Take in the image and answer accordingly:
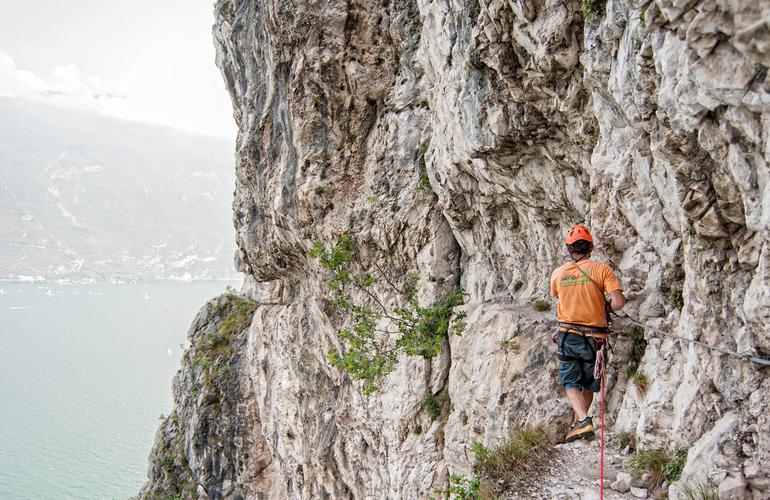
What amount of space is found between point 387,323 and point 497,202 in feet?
18.1

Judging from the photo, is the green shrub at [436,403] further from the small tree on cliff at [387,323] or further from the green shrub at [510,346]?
the green shrub at [510,346]

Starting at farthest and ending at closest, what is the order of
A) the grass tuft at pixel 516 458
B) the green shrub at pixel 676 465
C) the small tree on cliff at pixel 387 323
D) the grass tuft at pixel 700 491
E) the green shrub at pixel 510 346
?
the small tree on cliff at pixel 387 323 → the green shrub at pixel 510 346 → the grass tuft at pixel 516 458 → the green shrub at pixel 676 465 → the grass tuft at pixel 700 491

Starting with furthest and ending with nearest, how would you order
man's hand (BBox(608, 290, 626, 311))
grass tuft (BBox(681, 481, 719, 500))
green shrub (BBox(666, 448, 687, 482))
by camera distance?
man's hand (BBox(608, 290, 626, 311)), green shrub (BBox(666, 448, 687, 482)), grass tuft (BBox(681, 481, 719, 500))

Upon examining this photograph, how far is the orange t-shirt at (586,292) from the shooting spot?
21.0 ft

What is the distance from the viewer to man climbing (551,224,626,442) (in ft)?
21.1

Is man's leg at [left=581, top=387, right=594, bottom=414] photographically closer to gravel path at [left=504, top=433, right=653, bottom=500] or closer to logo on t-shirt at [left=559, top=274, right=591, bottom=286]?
gravel path at [left=504, top=433, right=653, bottom=500]

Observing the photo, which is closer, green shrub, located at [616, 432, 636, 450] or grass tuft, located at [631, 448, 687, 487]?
grass tuft, located at [631, 448, 687, 487]

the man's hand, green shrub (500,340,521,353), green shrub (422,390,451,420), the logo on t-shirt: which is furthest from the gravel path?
green shrub (422,390,451,420)

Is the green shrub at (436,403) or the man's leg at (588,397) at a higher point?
the man's leg at (588,397)

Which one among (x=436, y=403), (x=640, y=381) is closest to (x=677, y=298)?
(x=640, y=381)

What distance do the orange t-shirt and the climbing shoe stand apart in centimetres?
130

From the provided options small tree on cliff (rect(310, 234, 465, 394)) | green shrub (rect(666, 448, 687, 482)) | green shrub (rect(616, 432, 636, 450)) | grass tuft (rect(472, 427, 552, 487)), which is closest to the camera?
green shrub (rect(666, 448, 687, 482))

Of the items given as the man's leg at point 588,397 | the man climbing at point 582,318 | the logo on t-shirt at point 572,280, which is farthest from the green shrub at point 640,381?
the logo on t-shirt at point 572,280

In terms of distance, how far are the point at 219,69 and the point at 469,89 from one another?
1726cm
